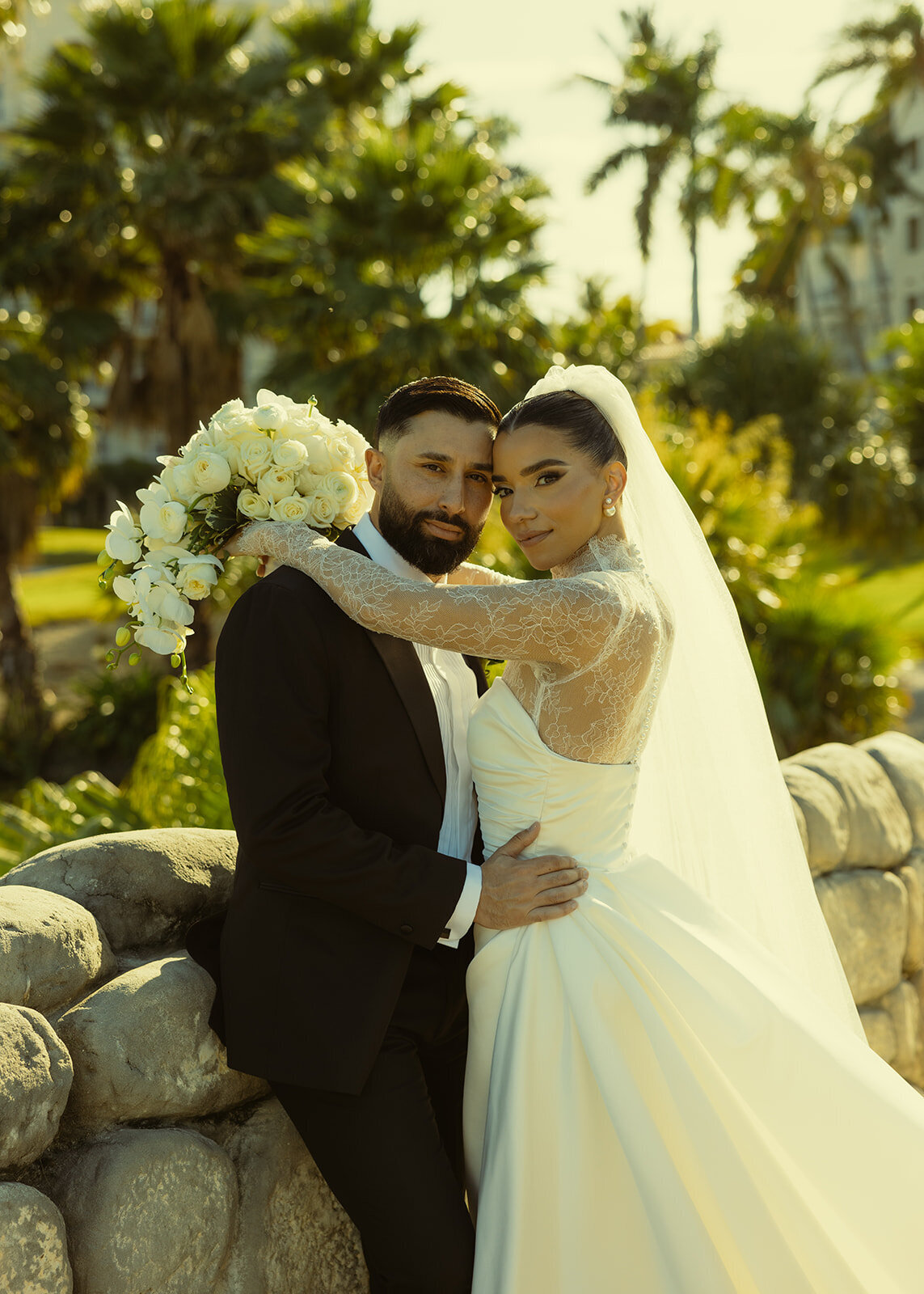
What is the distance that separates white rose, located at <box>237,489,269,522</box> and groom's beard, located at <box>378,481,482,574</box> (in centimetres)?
31

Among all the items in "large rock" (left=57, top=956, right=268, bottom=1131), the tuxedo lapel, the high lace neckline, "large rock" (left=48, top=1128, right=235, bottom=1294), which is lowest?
"large rock" (left=48, top=1128, right=235, bottom=1294)

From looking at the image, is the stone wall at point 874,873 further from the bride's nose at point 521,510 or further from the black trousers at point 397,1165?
the black trousers at point 397,1165

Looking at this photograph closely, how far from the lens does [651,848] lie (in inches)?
115

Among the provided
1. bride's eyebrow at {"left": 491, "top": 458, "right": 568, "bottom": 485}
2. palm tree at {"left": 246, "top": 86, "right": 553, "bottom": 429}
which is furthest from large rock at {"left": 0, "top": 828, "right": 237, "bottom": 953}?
palm tree at {"left": 246, "top": 86, "right": 553, "bottom": 429}

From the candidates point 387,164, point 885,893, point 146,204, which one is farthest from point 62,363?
point 885,893

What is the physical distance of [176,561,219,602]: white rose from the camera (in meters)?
2.41

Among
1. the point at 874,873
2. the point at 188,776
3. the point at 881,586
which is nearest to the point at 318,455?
the point at 188,776

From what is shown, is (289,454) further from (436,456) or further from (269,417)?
(436,456)

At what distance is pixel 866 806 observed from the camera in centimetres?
455

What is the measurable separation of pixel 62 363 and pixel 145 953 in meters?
12.7

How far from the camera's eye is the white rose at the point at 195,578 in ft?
7.90

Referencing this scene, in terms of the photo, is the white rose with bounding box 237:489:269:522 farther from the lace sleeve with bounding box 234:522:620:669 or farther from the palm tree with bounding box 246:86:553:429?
the palm tree with bounding box 246:86:553:429

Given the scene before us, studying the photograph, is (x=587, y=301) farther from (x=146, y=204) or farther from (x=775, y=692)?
(x=775, y=692)

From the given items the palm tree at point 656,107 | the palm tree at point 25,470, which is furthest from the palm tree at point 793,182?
the palm tree at point 25,470
